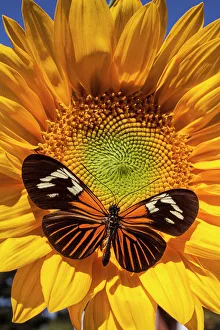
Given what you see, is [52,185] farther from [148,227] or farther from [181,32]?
[181,32]

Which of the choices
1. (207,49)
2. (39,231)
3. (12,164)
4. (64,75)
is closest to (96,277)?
(39,231)

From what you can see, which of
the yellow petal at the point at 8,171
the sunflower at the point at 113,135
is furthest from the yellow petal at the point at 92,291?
the yellow petal at the point at 8,171

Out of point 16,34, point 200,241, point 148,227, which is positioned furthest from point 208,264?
point 16,34

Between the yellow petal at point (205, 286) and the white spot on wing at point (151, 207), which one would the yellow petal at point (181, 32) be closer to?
the white spot on wing at point (151, 207)

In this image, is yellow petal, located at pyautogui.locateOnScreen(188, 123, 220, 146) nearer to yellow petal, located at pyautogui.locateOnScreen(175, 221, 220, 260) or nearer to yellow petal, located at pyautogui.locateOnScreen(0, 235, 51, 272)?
yellow petal, located at pyautogui.locateOnScreen(175, 221, 220, 260)

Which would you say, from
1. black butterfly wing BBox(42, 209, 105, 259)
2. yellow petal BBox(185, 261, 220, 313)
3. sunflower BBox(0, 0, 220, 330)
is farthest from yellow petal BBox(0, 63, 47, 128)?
yellow petal BBox(185, 261, 220, 313)

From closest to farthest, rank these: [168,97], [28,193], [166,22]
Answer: [28,193]
[166,22]
[168,97]

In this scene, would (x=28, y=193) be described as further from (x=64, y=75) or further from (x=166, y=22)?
(x=166, y=22)
